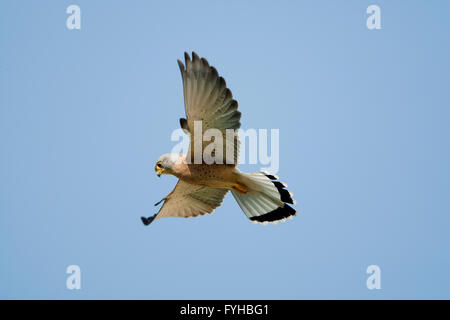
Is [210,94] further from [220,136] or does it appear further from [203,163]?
[203,163]

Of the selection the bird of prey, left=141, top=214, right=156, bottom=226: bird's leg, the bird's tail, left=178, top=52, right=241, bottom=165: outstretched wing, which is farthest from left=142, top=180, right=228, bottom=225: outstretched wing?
left=178, top=52, right=241, bottom=165: outstretched wing

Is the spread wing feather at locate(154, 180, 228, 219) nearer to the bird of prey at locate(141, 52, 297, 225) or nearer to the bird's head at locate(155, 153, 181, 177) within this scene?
the bird of prey at locate(141, 52, 297, 225)

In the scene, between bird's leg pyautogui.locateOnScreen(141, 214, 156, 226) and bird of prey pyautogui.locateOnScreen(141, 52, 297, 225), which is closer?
bird of prey pyautogui.locateOnScreen(141, 52, 297, 225)

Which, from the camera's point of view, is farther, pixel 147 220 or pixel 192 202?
pixel 192 202

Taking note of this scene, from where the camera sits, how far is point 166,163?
7051mm

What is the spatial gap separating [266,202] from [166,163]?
161 cm

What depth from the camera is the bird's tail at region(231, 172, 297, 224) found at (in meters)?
7.67

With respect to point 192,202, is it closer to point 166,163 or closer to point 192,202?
point 192,202

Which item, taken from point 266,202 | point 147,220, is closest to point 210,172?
point 147,220

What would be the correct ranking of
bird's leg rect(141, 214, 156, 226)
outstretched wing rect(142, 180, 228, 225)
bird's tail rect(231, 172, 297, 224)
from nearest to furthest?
1. bird's leg rect(141, 214, 156, 226)
2. bird's tail rect(231, 172, 297, 224)
3. outstretched wing rect(142, 180, 228, 225)

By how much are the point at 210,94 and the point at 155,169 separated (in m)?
1.30

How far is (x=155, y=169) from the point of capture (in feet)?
23.4

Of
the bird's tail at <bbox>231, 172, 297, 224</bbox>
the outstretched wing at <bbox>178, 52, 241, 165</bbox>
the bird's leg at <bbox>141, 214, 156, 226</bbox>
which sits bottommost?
the bird's leg at <bbox>141, 214, 156, 226</bbox>
